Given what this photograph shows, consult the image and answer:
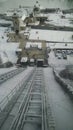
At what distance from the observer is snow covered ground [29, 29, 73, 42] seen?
98.6 ft

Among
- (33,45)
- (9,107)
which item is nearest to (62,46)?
(33,45)

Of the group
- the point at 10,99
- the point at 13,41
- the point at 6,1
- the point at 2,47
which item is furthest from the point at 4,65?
the point at 6,1

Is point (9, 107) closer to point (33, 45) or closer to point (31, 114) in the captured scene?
point (31, 114)

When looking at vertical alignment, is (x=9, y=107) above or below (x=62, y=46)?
below

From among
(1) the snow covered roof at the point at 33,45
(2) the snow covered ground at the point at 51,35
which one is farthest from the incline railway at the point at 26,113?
(2) the snow covered ground at the point at 51,35

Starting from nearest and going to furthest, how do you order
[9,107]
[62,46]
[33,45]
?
[9,107], [33,45], [62,46]

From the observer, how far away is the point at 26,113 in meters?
8.87

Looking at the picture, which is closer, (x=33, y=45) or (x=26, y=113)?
(x=26, y=113)

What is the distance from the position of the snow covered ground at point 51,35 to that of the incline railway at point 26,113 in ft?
63.6

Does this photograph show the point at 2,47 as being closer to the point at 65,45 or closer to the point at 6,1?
the point at 65,45

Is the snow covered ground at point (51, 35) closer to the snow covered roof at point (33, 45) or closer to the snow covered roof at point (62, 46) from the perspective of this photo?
the snow covered roof at point (62, 46)

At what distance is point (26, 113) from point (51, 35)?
77.2 ft

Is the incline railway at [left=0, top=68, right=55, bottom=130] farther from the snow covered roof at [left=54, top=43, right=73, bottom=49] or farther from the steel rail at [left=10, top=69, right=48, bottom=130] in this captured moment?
the snow covered roof at [left=54, top=43, right=73, bottom=49]

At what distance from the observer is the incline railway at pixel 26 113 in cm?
784
